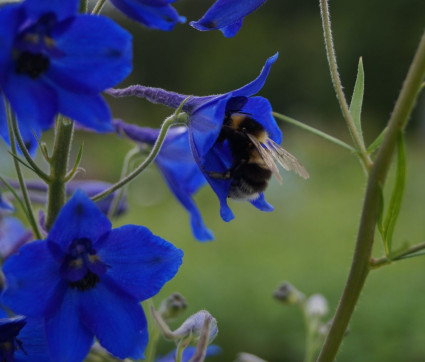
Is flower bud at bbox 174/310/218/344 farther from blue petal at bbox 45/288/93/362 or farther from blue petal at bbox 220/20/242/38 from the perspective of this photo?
blue petal at bbox 220/20/242/38

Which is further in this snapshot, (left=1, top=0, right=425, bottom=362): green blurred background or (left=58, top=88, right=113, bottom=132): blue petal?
(left=1, top=0, right=425, bottom=362): green blurred background

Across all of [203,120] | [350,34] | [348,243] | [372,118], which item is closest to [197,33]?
[350,34]

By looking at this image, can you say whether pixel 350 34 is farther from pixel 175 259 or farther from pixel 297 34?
pixel 175 259

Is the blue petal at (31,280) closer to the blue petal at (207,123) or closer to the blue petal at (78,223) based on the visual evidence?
the blue petal at (78,223)

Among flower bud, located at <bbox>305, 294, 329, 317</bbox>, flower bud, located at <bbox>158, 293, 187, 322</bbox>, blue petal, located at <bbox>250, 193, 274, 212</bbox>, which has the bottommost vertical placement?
flower bud, located at <bbox>305, 294, 329, 317</bbox>

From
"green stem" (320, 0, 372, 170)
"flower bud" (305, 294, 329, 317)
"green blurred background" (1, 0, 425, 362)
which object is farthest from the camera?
"green blurred background" (1, 0, 425, 362)

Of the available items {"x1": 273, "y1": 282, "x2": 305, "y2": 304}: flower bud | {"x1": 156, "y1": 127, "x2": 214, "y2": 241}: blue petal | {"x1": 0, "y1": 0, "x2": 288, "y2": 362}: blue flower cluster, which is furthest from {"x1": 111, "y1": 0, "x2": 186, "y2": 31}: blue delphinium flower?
{"x1": 273, "y1": 282, "x2": 305, "y2": 304}: flower bud

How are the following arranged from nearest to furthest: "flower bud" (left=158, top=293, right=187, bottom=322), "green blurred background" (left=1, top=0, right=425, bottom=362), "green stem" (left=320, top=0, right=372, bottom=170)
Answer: "green stem" (left=320, top=0, right=372, bottom=170)
"flower bud" (left=158, top=293, right=187, bottom=322)
"green blurred background" (left=1, top=0, right=425, bottom=362)
